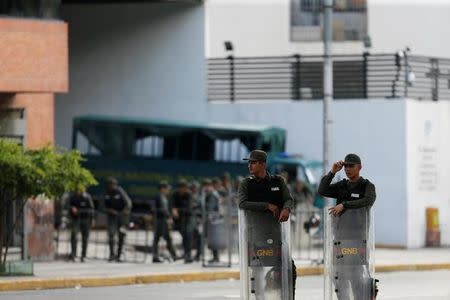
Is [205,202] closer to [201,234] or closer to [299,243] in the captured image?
[201,234]

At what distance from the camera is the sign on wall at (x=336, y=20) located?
4491 centimetres

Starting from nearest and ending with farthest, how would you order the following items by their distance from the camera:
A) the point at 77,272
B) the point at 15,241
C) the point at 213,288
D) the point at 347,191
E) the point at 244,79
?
the point at 347,191
the point at 213,288
the point at 77,272
the point at 15,241
the point at 244,79

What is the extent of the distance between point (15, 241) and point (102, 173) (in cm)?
938

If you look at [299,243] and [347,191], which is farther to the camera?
[299,243]

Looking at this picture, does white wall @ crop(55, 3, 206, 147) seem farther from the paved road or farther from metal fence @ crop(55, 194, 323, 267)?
the paved road

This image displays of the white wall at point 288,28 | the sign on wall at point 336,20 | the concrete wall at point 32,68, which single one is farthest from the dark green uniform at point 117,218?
the sign on wall at point 336,20

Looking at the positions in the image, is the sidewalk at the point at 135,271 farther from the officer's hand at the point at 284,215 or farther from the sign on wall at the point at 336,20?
the sign on wall at the point at 336,20

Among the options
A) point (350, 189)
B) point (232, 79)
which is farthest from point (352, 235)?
point (232, 79)

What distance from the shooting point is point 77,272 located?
29.1 meters

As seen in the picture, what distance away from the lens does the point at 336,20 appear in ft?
149

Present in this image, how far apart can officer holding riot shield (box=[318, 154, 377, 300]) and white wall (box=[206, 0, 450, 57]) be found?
2625 centimetres

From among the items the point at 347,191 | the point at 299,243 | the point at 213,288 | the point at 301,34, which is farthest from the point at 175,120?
the point at 347,191

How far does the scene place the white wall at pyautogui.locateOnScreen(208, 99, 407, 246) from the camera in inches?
1567

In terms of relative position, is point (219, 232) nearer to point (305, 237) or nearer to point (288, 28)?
point (305, 237)
